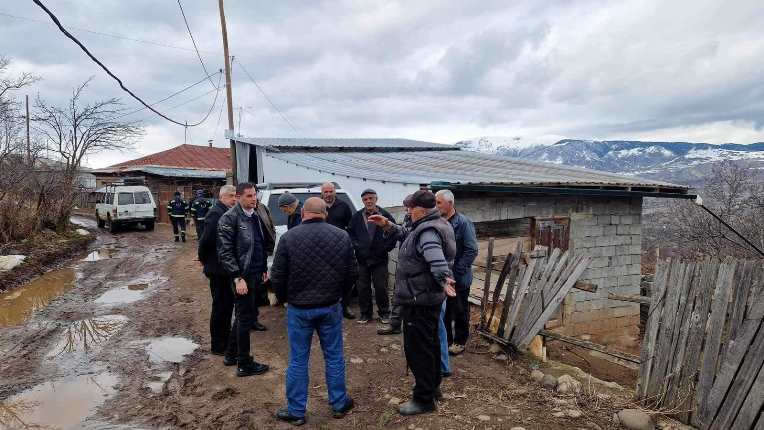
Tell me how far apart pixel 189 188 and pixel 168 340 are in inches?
789

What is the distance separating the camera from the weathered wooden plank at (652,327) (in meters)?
3.74

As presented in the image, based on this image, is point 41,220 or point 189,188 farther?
point 189,188

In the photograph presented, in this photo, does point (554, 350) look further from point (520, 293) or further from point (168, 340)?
point (168, 340)

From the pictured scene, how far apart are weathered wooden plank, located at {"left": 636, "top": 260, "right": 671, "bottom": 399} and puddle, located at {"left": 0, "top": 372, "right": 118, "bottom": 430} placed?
454 centimetres

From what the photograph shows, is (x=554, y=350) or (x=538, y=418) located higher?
(x=538, y=418)

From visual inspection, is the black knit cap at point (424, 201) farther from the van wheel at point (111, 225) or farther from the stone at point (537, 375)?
the van wheel at point (111, 225)

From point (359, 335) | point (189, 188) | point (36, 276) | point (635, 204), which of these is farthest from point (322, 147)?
point (189, 188)

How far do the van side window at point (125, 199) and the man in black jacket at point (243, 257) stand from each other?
50.9 ft

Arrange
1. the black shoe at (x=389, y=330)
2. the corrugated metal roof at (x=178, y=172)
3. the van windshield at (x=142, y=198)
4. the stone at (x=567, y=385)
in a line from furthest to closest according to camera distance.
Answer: the corrugated metal roof at (x=178, y=172), the van windshield at (x=142, y=198), the black shoe at (x=389, y=330), the stone at (x=567, y=385)

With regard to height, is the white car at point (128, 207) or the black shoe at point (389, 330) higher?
the white car at point (128, 207)

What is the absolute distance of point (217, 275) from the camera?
4633mm

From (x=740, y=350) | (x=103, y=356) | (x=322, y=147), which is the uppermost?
(x=322, y=147)

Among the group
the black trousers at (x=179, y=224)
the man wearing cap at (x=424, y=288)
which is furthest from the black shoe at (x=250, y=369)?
the black trousers at (x=179, y=224)

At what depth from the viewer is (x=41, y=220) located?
44.6 ft
